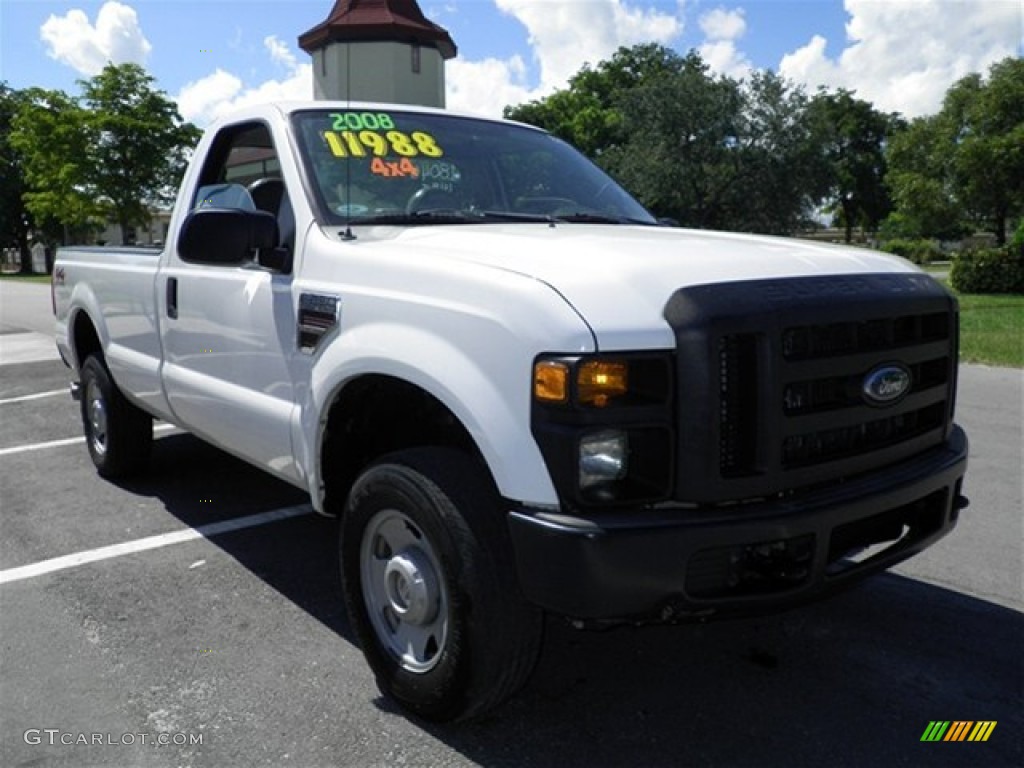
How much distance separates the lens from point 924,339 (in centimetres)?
288

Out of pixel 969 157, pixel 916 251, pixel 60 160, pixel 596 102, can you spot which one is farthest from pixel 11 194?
pixel 969 157

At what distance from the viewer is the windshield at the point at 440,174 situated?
354 cm

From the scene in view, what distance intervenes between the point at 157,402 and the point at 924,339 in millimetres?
3628

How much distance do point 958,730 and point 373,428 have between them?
7.17 feet

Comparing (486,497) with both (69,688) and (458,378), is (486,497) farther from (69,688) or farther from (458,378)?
(69,688)

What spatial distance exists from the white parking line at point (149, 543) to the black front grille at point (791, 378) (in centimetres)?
325

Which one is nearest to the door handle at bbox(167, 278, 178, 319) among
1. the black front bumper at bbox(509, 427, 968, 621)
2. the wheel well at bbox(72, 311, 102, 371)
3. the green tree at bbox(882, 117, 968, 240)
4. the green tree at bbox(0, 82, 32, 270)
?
the wheel well at bbox(72, 311, 102, 371)

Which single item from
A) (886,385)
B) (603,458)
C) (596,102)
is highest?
(596,102)

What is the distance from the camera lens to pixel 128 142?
159 ft

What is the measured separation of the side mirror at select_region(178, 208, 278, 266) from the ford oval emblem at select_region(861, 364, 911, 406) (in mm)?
2176

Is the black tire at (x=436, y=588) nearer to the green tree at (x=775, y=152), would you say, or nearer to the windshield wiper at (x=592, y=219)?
the windshield wiper at (x=592, y=219)

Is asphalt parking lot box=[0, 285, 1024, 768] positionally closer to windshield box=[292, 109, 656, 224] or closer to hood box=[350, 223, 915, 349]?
hood box=[350, 223, 915, 349]

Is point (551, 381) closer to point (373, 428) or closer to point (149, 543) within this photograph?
point (373, 428)

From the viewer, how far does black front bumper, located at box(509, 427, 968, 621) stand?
2.29 metres
